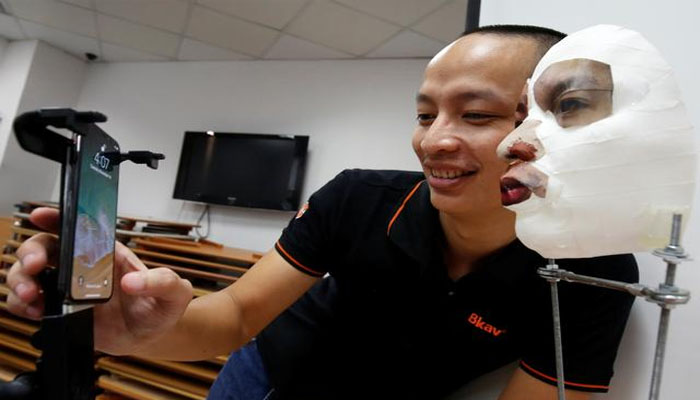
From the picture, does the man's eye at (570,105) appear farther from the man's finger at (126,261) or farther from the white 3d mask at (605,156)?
the man's finger at (126,261)

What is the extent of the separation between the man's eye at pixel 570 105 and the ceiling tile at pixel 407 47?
203 centimetres

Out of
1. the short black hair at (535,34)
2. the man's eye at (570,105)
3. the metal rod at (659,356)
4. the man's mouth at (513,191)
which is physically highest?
the short black hair at (535,34)

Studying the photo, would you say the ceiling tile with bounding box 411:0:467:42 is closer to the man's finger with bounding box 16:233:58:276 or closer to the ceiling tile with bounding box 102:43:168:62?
the man's finger with bounding box 16:233:58:276

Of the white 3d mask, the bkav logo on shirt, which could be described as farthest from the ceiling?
the white 3d mask

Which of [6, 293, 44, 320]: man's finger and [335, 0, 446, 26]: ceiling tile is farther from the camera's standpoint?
[335, 0, 446, 26]: ceiling tile

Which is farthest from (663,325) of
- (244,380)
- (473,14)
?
(244,380)

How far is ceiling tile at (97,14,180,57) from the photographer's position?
251cm

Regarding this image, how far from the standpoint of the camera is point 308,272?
0.81m

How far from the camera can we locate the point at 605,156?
0.27 meters

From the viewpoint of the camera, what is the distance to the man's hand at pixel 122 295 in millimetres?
306

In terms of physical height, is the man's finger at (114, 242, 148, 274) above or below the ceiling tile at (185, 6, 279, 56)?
below

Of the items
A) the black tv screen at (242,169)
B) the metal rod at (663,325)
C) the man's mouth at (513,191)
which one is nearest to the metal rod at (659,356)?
the metal rod at (663,325)

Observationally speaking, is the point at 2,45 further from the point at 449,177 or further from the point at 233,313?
the point at 449,177

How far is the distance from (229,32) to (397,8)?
1131mm
